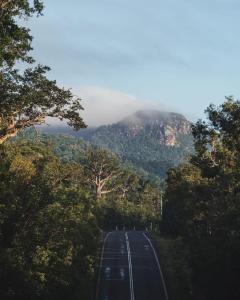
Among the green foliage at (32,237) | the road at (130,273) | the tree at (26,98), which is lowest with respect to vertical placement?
the road at (130,273)

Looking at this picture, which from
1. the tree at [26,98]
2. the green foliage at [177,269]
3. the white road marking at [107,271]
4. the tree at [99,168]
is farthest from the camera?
the tree at [99,168]

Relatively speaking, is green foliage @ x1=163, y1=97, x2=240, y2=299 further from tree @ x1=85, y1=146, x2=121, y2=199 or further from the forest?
tree @ x1=85, y1=146, x2=121, y2=199

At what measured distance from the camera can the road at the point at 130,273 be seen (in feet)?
172

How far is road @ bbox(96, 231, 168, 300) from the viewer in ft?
172

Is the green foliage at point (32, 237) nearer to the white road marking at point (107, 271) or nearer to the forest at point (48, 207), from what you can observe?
the forest at point (48, 207)

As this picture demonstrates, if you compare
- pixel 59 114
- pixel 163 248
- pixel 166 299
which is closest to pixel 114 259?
pixel 163 248

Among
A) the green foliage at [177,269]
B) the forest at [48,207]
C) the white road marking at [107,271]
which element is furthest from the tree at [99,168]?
the forest at [48,207]

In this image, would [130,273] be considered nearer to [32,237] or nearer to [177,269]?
[177,269]

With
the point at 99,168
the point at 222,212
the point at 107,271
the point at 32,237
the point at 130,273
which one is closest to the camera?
the point at 32,237

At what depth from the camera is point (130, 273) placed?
6281 centimetres

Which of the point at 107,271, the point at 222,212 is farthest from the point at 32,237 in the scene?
the point at 107,271

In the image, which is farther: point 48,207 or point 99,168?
point 99,168

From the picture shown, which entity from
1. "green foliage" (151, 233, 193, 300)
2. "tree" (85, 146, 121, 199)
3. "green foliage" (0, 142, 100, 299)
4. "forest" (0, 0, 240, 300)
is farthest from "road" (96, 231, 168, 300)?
"tree" (85, 146, 121, 199)

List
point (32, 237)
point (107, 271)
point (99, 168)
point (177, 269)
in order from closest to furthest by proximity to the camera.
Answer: point (32, 237) < point (177, 269) < point (107, 271) < point (99, 168)
